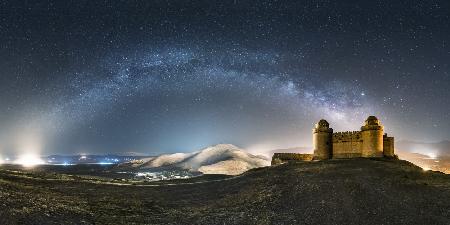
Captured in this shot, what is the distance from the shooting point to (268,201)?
2197cm

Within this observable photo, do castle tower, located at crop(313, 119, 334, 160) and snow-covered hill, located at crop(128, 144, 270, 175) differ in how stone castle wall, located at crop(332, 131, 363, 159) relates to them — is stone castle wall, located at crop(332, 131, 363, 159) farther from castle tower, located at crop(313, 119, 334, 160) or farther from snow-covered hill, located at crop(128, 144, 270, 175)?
snow-covered hill, located at crop(128, 144, 270, 175)

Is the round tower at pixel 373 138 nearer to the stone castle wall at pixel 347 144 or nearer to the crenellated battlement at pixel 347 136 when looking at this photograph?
the stone castle wall at pixel 347 144

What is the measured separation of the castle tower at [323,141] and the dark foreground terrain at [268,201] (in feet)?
30.8

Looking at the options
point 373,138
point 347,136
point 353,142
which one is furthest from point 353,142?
point 373,138

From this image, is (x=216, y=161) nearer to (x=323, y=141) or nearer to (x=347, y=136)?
(x=323, y=141)

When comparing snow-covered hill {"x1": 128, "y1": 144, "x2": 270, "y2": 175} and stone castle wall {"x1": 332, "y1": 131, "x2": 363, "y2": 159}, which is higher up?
stone castle wall {"x1": 332, "y1": 131, "x2": 363, "y2": 159}

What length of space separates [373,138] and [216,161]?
62311mm

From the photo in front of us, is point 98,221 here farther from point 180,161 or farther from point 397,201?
point 180,161

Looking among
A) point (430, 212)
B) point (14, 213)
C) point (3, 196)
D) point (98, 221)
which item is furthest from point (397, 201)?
point (3, 196)

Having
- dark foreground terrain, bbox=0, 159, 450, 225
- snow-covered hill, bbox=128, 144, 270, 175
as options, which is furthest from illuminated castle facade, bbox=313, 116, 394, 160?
snow-covered hill, bbox=128, 144, 270, 175

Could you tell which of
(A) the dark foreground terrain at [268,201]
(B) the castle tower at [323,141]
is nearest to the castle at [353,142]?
(B) the castle tower at [323,141]

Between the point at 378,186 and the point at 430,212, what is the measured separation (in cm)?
432

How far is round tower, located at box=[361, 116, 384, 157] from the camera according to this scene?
35000 mm

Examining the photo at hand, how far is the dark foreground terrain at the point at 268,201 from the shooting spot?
17984 mm
